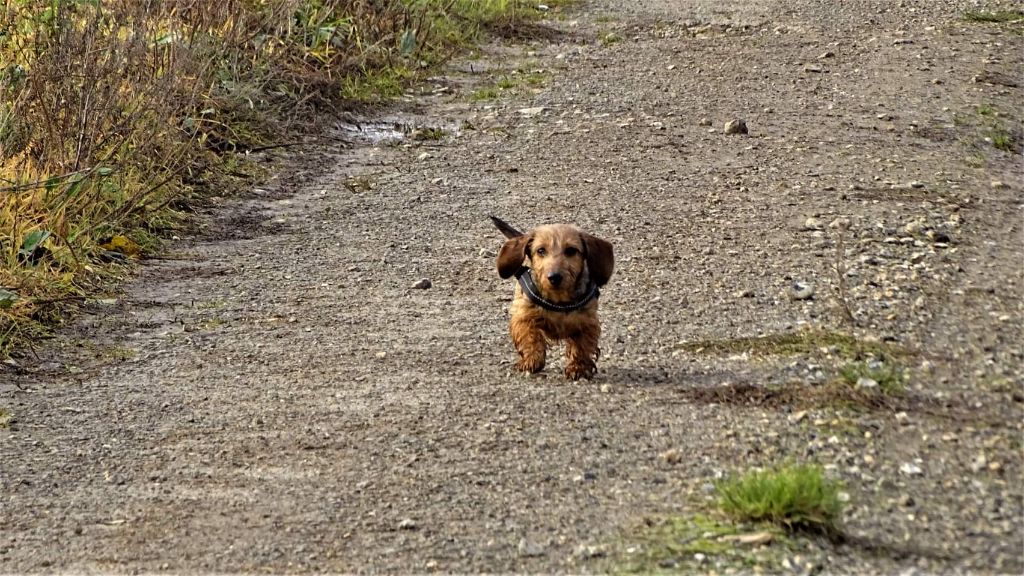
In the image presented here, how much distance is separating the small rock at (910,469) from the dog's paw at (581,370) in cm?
140

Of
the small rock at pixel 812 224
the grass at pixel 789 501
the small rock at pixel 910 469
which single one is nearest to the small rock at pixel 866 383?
the small rock at pixel 910 469

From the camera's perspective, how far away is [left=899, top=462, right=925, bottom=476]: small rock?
13.3ft

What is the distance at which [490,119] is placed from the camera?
33.6ft

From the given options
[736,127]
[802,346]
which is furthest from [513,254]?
[736,127]

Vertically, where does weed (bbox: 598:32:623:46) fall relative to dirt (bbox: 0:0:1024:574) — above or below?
below

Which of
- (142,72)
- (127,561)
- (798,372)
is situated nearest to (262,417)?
(127,561)

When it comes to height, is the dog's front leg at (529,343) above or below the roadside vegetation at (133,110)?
above

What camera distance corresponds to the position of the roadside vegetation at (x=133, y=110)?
23.2ft

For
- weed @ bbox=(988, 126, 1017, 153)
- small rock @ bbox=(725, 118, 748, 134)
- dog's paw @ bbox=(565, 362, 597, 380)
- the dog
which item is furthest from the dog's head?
small rock @ bbox=(725, 118, 748, 134)

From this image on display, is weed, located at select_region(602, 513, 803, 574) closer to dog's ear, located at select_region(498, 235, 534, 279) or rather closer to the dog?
the dog

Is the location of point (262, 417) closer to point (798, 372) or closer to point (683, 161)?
point (798, 372)

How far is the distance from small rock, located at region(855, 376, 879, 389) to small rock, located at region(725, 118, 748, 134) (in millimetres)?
4735

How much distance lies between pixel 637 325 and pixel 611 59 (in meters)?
6.44

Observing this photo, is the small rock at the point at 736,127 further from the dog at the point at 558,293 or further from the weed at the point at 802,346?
the dog at the point at 558,293
